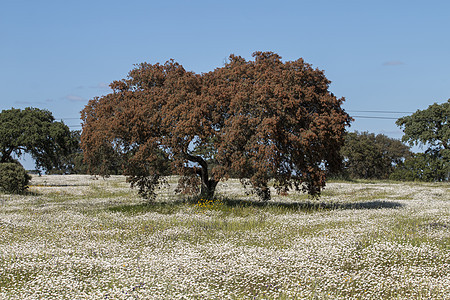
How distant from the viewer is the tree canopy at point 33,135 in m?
48.1

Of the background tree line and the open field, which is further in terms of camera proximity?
the background tree line

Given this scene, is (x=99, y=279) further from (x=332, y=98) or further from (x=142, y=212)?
(x=332, y=98)

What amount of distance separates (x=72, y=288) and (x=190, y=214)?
458 inches

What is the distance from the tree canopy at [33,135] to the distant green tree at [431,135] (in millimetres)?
48643

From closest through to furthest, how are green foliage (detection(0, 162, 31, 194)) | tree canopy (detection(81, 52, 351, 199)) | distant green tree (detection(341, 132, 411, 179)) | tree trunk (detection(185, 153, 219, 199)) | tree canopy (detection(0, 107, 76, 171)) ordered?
1. tree canopy (detection(81, 52, 351, 199))
2. tree trunk (detection(185, 153, 219, 199))
3. green foliage (detection(0, 162, 31, 194))
4. tree canopy (detection(0, 107, 76, 171))
5. distant green tree (detection(341, 132, 411, 179))

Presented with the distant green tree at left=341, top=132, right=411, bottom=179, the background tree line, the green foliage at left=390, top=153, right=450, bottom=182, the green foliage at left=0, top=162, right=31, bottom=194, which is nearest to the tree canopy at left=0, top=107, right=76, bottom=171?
the green foliage at left=0, top=162, right=31, bottom=194

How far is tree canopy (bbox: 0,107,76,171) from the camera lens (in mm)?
48138

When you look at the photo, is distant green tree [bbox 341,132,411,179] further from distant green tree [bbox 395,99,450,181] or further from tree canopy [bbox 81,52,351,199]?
tree canopy [bbox 81,52,351,199]

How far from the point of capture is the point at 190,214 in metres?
20.3

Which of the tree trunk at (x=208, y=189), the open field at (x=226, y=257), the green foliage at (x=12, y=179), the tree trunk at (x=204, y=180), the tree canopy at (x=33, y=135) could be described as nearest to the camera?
the open field at (x=226, y=257)

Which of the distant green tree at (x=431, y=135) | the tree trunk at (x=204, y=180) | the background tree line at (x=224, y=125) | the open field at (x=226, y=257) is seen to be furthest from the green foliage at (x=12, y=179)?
the distant green tree at (x=431, y=135)

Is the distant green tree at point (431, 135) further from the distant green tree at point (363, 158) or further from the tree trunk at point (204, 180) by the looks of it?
the tree trunk at point (204, 180)

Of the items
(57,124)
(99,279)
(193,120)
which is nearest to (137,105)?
(193,120)

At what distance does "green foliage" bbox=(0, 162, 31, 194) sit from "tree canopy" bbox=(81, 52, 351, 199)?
12.8 meters
